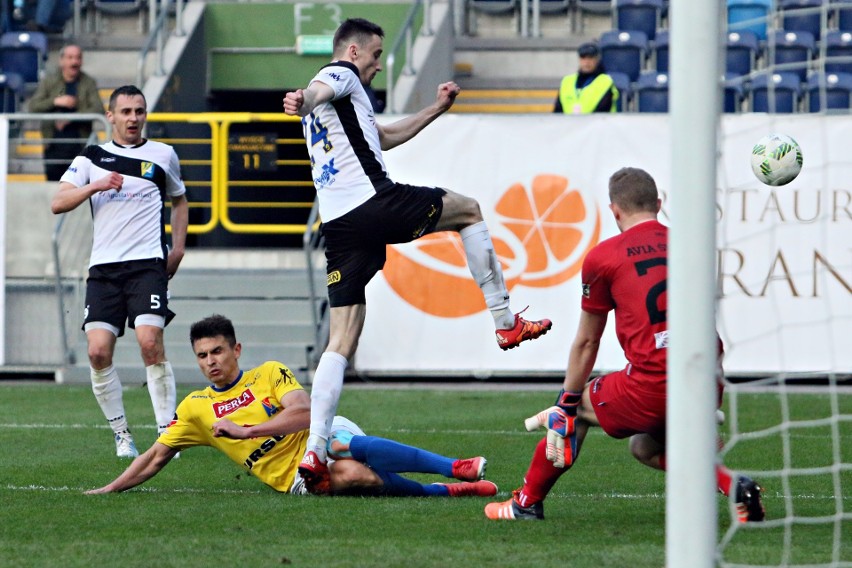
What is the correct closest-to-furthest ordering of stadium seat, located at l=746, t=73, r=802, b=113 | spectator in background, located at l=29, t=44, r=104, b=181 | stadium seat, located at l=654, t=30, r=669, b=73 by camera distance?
spectator in background, located at l=29, t=44, r=104, b=181 → stadium seat, located at l=746, t=73, r=802, b=113 → stadium seat, located at l=654, t=30, r=669, b=73

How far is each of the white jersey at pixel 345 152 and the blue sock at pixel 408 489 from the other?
49.4 inches

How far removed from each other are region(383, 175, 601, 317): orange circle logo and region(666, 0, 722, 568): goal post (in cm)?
923

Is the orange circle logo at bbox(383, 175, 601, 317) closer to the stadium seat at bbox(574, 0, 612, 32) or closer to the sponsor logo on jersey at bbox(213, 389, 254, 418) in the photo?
the stadium seat at bbox(574, 0, 612, 32)

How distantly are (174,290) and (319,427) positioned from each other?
849 cm

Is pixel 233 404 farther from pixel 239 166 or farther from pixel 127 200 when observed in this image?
pixel 239 166

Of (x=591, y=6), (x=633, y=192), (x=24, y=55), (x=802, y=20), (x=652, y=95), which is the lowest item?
(x=633, y=192)

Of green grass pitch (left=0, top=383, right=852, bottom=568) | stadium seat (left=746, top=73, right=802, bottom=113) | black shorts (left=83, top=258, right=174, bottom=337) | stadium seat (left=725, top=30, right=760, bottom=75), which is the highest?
stadium seat (left=725, top=30, right=760, bottom=75)

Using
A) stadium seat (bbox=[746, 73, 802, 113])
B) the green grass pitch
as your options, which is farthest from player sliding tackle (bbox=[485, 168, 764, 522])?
stadium seat (bbox=[746, 73, 802, 113])

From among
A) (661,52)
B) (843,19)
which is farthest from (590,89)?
(843,19)

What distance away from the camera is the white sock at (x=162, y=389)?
8.52m

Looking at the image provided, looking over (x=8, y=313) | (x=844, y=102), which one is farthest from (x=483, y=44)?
(x=8, y=313)

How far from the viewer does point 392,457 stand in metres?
6.55

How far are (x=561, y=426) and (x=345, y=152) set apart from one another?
75.7 inches

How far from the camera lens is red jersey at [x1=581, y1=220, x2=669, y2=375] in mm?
5566
